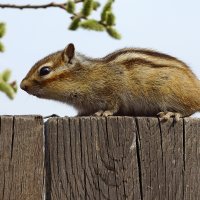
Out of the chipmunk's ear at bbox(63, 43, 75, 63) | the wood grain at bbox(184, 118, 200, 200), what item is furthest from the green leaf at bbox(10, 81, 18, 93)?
the chipmunk's ear at bbox(63, 43, 75, 63)

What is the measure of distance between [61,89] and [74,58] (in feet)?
1.69

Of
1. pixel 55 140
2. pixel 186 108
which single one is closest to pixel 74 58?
pixel 186 108

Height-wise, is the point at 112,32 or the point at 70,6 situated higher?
the point at 70,6

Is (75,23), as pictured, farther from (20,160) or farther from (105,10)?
(20,160)

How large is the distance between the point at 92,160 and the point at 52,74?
3.53m

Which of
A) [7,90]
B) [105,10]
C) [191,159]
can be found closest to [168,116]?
[191,159]

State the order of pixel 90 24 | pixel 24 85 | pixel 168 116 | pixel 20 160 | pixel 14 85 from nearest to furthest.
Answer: pixel 14 85
pixel 90 24
pixel 20 160
pixel 168 116
pixel 24 85

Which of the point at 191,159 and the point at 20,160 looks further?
the point at 191,159

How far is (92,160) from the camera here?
416 centimetres

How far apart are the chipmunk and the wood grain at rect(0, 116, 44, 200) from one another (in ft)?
7.93

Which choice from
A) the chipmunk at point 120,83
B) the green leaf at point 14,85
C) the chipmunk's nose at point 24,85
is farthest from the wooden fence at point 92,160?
the chipmunk's nose at point 24,85

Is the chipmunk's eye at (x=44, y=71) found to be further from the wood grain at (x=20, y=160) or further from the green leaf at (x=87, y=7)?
the green leaf at (x=87, y=7)

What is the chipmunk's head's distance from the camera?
7.32 m

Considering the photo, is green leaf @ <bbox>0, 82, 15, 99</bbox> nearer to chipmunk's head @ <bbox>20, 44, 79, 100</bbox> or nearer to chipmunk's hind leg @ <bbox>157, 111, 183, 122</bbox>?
chipmunk's hind leg @ <bbox>157, 111, 183, 122</bbox>
